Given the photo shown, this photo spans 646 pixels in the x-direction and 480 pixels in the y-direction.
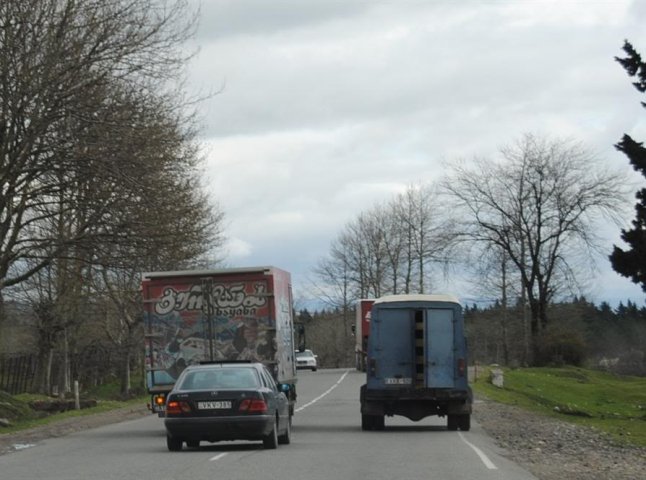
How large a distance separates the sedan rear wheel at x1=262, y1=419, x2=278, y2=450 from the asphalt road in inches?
9.5

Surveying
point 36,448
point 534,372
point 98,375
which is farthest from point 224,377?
point 98,375

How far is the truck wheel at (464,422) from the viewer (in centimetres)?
2495

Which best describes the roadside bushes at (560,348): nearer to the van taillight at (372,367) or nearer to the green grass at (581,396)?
the green grass at (581,396)

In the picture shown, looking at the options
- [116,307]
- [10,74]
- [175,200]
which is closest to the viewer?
[10,74]

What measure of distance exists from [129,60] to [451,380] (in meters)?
10.3

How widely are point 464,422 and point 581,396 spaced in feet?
82.4

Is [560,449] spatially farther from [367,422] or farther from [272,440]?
[272,440]

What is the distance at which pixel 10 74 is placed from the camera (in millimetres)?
Result: 25438

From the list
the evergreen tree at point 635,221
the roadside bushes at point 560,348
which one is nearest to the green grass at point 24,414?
the evergreen tree at point 635,221

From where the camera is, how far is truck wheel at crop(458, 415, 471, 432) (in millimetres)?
24953

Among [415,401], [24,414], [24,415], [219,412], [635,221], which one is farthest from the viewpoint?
[635,221]

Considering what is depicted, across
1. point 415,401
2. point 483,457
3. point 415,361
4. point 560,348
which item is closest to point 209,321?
point 415,361

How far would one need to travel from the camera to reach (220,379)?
19172mm

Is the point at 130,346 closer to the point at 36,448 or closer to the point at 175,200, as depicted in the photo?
the point at 175,200
